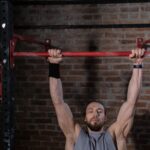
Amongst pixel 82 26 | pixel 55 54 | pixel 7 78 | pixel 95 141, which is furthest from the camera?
A: pixel 82 26

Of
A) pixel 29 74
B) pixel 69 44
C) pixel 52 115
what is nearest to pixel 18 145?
pixel 52 115

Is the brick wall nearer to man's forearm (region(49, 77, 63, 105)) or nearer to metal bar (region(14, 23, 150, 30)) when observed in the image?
metal bar (region(14, 23, 150, 30))

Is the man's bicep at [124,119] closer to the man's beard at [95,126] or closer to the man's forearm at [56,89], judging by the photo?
the man's beard at [95,126]

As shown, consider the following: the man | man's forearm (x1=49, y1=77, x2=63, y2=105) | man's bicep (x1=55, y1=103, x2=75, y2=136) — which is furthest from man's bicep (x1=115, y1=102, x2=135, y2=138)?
man's forearm (x1=49, y1=77, x2=63, y2=105)

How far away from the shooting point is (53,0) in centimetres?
434

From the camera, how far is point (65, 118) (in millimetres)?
3270

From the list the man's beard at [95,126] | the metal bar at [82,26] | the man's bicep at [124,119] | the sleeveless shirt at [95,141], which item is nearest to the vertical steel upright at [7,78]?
the sleeveless shirt at [95,141]

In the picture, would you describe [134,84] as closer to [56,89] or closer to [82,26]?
[56,89]

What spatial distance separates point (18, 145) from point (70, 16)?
1.60 meters

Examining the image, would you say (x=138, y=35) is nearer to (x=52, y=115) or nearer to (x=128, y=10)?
(x=128, y=10)

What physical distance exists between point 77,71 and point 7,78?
1636 mm

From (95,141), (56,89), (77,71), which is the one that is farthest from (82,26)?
(95,141)

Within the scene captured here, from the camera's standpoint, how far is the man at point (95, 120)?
3.06m

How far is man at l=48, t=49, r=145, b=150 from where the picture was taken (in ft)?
10.0
